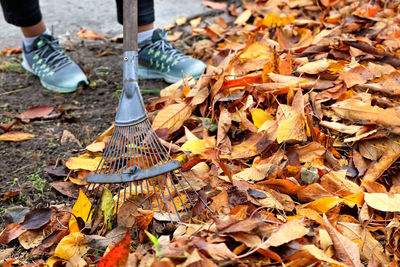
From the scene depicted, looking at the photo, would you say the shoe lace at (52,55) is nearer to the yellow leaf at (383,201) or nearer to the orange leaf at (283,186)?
the orange leaf at (283,186)

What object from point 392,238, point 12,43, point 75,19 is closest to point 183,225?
point 392,238

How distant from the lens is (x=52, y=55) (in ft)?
7.84

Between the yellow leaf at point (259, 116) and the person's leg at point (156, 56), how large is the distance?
71 centimetres

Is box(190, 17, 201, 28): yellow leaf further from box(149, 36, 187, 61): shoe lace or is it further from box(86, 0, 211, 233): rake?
box(86, 0, 211, 233): rake

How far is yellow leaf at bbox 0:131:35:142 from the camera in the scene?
1.81 metres

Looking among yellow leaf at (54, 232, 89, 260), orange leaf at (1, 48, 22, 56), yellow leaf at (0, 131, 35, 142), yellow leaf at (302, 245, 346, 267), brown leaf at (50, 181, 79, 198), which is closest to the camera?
yellow leaf at (302, 245, 346, 267)

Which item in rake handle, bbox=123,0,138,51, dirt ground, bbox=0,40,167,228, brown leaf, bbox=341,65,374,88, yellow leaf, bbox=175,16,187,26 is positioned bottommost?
dirt ground, bbox=0,40,167,228

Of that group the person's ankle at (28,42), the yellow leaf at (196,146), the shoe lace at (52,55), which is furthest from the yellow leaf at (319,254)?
the person's ankle at (28,42)

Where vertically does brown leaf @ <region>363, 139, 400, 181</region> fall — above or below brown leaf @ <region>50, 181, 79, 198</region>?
above

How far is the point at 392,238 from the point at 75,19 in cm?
285

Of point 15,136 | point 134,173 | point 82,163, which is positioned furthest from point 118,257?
point 15,136

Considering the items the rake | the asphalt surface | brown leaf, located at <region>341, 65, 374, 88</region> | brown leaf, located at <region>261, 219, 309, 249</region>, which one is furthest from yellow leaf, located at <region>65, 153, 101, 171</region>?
the asphalt surface

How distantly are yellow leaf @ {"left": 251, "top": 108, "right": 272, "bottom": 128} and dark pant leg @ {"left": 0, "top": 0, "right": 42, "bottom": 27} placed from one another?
1.44 metres

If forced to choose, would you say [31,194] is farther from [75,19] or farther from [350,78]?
[75,19]
